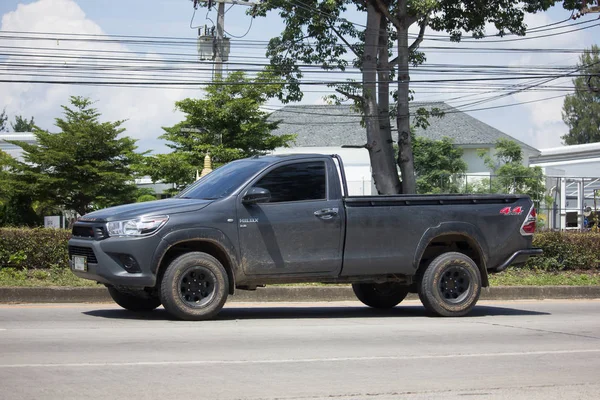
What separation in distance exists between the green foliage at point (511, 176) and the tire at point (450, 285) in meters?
15.5

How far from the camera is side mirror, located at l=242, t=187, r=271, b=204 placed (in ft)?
31.7

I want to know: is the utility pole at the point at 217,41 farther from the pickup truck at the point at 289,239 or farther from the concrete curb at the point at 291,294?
the pickup truck at the point at 289,239

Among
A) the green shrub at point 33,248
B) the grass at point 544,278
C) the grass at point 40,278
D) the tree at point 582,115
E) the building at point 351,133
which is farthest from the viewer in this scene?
the tree at point 582,115

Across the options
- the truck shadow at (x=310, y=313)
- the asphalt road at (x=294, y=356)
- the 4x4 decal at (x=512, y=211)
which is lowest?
the truck shadow at (x=310, y=313)

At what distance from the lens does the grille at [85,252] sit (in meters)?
9.46

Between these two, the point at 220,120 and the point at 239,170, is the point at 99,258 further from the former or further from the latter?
the point at 220,120

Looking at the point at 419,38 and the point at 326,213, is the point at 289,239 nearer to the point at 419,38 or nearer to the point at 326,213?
the point at 326,213

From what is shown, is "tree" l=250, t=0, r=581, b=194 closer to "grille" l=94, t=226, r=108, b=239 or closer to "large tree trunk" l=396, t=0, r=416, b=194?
"large tree trunk" l=396, t=0, r=416, b=194

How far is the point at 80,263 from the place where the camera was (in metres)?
9.67

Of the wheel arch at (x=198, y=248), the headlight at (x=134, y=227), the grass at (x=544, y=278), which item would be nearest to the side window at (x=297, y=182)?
the wheel arch at (x=198, y=248)

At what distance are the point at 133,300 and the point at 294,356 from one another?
3.90 meters

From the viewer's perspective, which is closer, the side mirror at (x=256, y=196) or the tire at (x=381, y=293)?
the side mirror at (x=256, y=196)

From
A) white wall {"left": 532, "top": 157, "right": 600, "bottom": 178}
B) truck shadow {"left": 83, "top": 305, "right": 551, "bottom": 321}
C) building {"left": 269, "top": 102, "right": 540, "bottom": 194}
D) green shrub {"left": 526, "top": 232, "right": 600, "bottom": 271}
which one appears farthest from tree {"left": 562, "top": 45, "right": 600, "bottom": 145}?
truck shadow {"left": 83, "top": 305, "right": 551, "bottom": 321}

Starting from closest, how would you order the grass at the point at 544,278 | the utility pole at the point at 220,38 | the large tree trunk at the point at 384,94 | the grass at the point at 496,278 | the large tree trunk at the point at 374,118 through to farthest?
the grass at the point at 496,278
the grass at the point at 544,278
the large tree trunk at the point at 374,118
the large tree trunk at the point at 384,94
the utility pole at the point at 220,38
